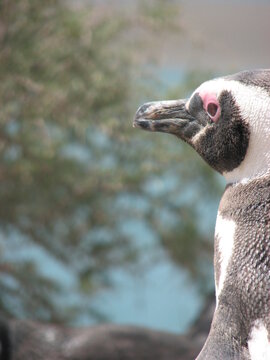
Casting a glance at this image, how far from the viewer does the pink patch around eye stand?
3.76 ft

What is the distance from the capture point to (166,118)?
1232 mm

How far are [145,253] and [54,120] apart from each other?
859 mm

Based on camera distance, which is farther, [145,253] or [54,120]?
[145,253]

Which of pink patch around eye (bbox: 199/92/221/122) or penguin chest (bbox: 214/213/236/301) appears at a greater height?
pink patch around eye (bbox: 199/92/221/122)

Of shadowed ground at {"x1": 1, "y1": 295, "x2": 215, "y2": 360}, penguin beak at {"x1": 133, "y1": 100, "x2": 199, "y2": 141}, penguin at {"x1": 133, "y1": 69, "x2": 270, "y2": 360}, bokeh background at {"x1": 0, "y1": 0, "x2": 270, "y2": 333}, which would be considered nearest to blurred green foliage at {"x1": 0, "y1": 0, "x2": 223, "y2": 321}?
bokeh background at {"x1": 0, "y1": 0, "x2": 270, "y2": 333}

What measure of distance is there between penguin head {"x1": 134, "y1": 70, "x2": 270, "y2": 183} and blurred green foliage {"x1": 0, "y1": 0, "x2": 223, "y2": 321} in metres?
1.64

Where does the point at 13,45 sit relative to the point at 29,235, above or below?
above

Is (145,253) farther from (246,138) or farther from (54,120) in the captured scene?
(246,138)

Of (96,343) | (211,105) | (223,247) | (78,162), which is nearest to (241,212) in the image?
(223,247)

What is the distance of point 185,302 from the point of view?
4.29 meters

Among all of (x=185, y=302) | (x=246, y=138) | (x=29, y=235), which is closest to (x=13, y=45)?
(x=29, y=235)

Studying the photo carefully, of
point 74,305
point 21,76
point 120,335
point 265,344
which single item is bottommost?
point 265,344

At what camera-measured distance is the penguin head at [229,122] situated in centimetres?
108

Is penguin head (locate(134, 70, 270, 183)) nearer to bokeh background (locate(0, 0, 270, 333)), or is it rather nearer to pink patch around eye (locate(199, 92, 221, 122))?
pink patch around eye (locate(199, 92, 221, 122))
